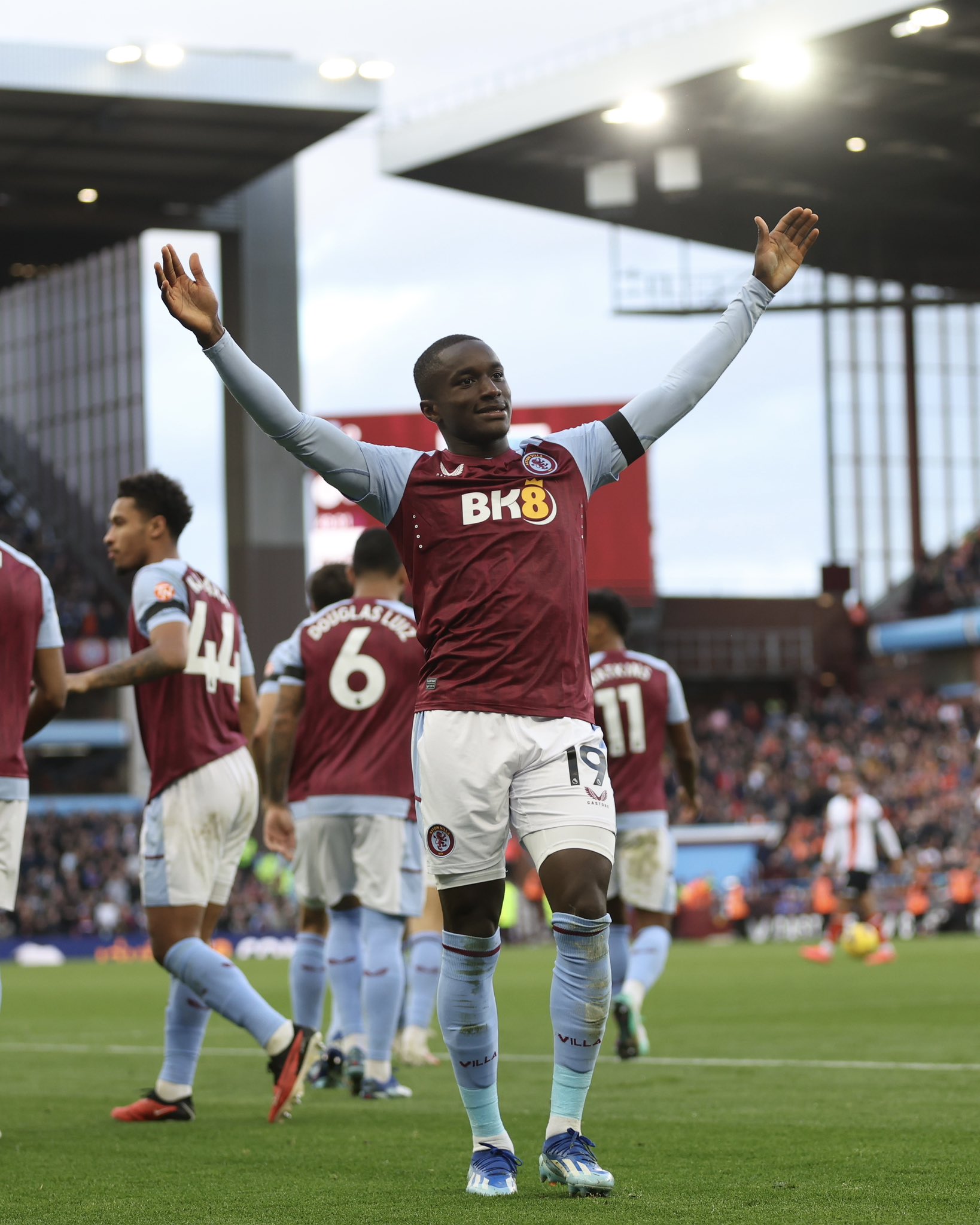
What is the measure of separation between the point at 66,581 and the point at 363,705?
38.4 meters

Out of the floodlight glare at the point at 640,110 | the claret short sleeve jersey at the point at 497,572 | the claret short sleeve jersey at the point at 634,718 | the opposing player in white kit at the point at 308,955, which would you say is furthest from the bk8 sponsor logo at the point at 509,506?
the floodlight glare at the point at 640,110

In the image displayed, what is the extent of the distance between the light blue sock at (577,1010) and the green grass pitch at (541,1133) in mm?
224

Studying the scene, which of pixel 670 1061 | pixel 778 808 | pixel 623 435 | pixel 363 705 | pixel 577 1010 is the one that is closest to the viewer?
pixel 577 1010

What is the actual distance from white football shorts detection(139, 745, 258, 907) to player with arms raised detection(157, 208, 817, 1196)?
1916 mm

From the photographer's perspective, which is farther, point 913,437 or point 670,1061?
point 913,437

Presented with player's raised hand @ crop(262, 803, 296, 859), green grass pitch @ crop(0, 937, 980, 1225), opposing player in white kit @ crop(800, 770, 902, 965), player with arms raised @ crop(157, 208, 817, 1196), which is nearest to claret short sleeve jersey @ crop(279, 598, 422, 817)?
player's raised hand @ crop(262, 803, 296, 859)

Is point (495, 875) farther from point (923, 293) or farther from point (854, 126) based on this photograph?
point (923, 293)

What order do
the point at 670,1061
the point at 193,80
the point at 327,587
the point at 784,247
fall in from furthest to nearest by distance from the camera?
the point at 193,80 → the point at 327,587 → the point at 670,1061 → the point at 784,247

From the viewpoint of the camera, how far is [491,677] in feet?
15.4

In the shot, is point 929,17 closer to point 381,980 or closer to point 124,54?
point 124,54

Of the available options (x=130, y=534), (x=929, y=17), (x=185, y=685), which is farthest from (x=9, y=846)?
(x=929, y=17)

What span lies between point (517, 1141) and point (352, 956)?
233 centimetres

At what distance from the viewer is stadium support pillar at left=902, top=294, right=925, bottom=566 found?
45.4m

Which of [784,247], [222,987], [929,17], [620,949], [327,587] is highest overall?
[929,17]
